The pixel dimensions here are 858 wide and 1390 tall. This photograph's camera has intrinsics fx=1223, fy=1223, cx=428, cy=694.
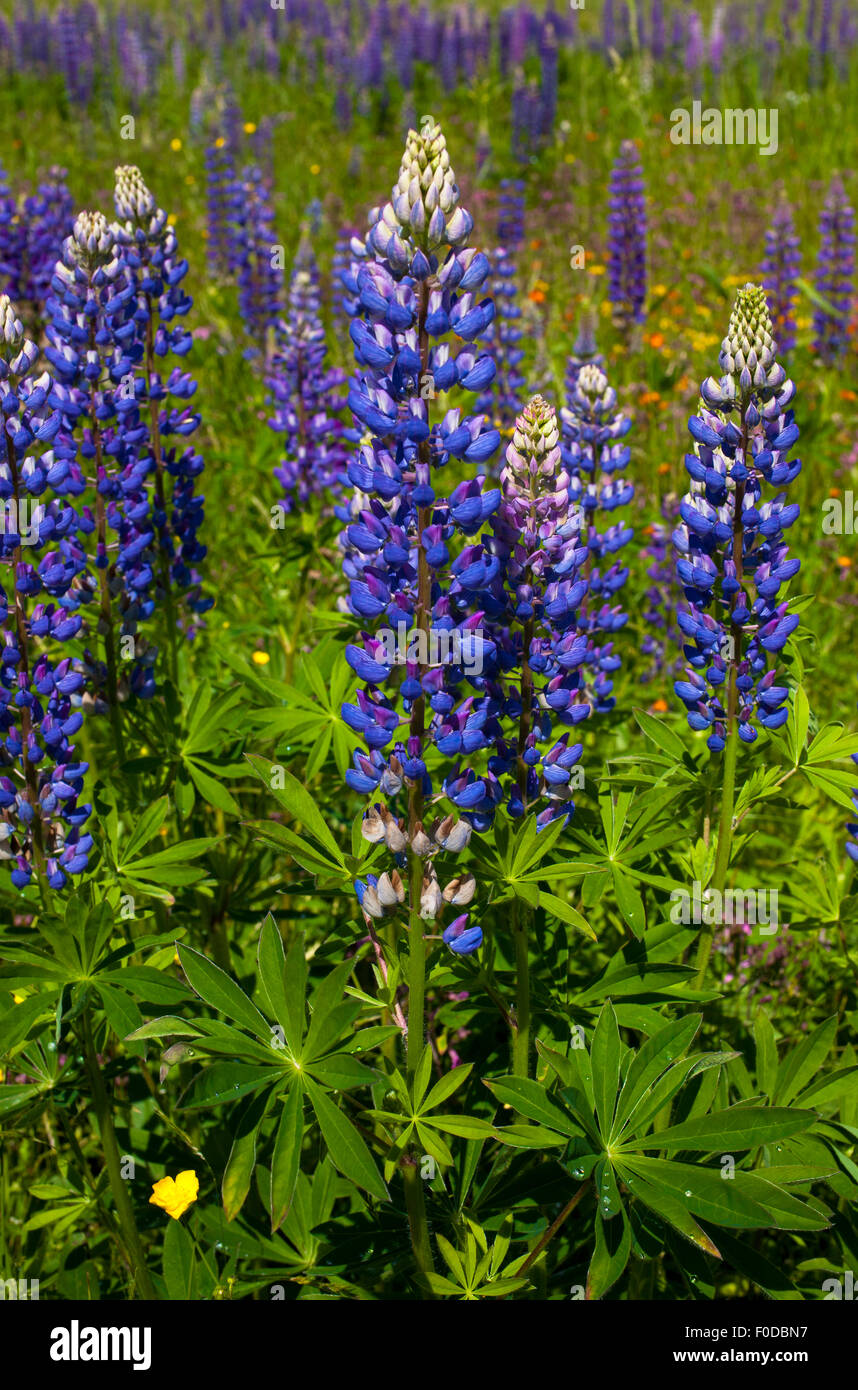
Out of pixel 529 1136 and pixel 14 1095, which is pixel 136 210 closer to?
pixel 14 1095

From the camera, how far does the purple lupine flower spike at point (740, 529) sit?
2188 mm

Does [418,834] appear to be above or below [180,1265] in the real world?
above

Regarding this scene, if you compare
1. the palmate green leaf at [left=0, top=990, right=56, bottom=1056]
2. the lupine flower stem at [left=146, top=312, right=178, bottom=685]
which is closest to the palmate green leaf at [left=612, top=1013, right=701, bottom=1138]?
the palmate green leaf at [left=0, top=990, right=56, bottom=1056]

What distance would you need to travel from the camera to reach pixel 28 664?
2385mm

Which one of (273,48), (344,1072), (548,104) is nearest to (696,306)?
(548,104)

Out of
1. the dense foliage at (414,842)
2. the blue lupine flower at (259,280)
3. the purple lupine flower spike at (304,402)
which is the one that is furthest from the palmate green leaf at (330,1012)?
the blue lupine flower at (259,280)

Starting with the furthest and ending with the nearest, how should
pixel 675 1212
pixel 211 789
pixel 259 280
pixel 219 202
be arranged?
pixel 219 202 → pixel 259 280 → pixel 211 789 → pixel 675 1212

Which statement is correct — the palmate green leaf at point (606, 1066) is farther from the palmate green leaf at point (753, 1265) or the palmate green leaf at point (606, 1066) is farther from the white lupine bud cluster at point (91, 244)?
the white lupine bud cluster at point (91, 244)

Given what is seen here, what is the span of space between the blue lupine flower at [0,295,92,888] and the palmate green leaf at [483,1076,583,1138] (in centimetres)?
95

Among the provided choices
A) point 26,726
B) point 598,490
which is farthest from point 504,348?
point 26,726

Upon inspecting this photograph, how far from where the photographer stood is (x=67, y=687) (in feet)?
8.04

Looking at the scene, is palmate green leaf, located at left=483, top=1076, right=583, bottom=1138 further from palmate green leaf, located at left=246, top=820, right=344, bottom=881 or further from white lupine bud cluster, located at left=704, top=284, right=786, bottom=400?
white lupine bud cluster, located at left=704, top=284, right=786, bottom=400

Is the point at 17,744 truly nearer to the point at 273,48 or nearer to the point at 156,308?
the point at 156,308

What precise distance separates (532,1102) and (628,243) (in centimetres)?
472
